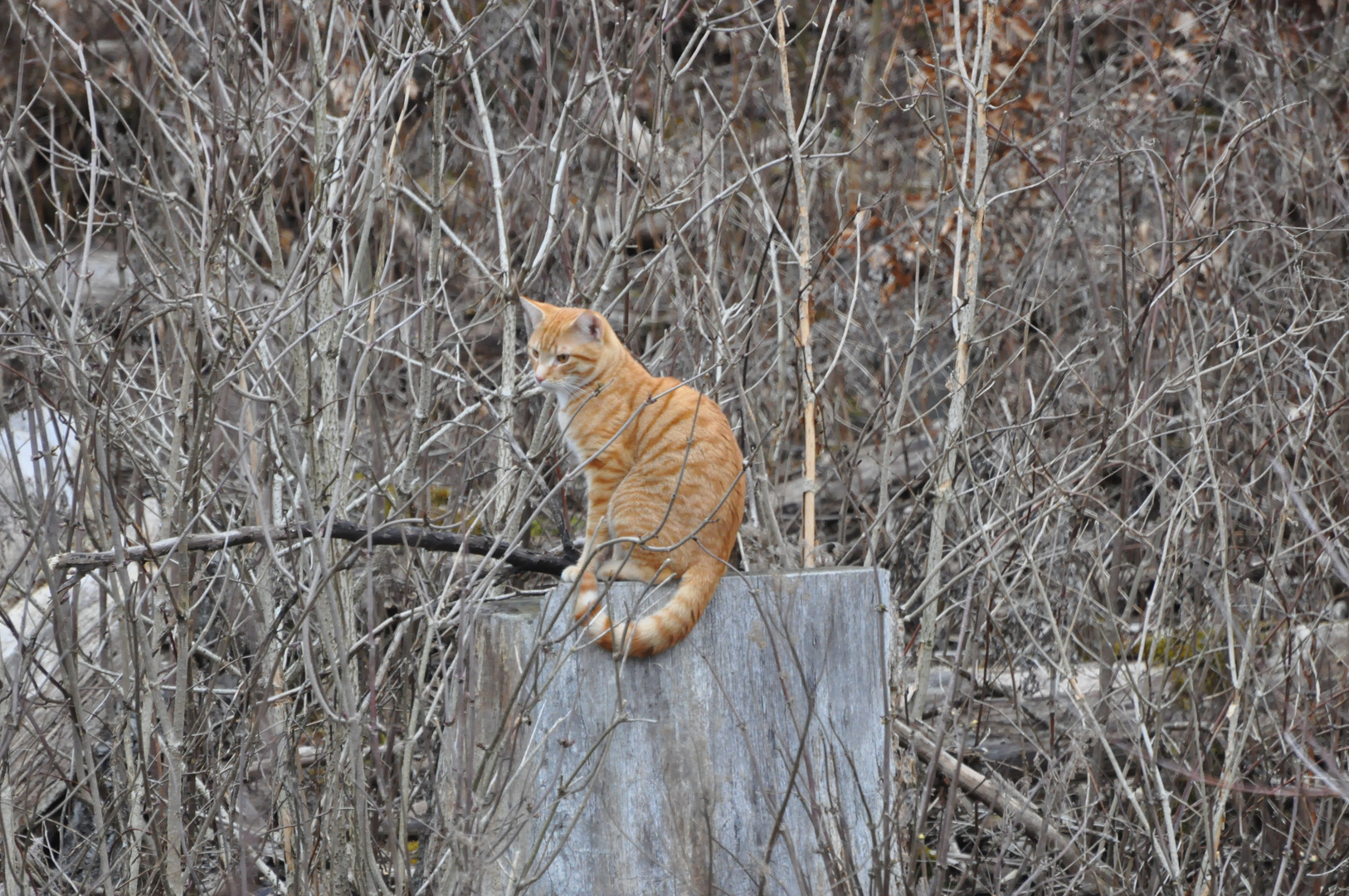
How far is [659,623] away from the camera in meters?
2.58

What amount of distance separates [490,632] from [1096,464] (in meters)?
1.81

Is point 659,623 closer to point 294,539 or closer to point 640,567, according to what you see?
point 640,567

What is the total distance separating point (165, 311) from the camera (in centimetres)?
291

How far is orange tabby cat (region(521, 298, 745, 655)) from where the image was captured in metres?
2.64

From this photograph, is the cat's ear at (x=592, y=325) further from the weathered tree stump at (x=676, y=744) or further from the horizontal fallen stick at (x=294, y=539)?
the weathered tree stump at (x=676, y=744)

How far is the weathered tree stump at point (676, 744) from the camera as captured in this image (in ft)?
8.53

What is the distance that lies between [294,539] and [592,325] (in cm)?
104

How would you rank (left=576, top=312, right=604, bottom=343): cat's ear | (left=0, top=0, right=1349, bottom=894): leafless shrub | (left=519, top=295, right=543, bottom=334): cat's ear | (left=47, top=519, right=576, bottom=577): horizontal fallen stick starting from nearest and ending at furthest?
(left=47, top=519, right=576, bottom=577): horizontal fallen stick < (left=0, top=0, right=1349, bottom=894): leafless shrub < (left=576, top=312, right=604, bottom=343): cat's ear < (left=519, top=295, right=543, bottom=334): cat's ear

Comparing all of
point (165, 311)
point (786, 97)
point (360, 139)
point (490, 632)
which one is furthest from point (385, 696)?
point (786, 97)

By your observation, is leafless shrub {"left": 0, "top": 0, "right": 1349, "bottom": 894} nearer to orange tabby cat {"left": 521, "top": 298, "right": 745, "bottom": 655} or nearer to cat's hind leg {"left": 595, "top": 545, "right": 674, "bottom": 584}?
orange tabby cat {"left": 521, "top": 298, "right": 745, "bottom": 655}

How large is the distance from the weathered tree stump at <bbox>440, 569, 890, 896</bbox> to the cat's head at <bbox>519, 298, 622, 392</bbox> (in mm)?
866

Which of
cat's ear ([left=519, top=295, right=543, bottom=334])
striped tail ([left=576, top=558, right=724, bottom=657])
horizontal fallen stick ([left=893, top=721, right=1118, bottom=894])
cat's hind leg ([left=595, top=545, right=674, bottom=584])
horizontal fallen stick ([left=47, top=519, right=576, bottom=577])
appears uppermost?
cat's ear ([left=519, top=295, right=543, bottom=334])

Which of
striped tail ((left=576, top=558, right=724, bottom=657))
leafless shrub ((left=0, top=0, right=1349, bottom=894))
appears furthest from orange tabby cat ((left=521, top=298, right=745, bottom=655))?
leafless shrub ((left=0, top=0, right=1349, bottom=894))

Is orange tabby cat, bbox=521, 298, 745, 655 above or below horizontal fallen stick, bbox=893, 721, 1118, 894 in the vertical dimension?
above
